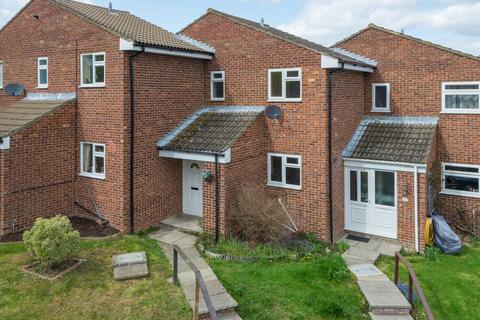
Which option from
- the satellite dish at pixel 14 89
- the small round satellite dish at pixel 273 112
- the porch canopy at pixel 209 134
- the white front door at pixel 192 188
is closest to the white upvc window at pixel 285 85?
the small round satellite dish at pixel 273 112

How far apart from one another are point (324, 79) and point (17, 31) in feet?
36.0

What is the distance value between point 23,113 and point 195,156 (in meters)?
5.61

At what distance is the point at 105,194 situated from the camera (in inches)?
494

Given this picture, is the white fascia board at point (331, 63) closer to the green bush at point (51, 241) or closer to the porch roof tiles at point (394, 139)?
the porch roof tiles at point (394, 139)

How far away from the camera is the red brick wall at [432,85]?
1276 centimetres

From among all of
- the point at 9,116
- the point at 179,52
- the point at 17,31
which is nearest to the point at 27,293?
the point at 9,116

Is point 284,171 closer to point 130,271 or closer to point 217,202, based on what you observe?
point 217,202

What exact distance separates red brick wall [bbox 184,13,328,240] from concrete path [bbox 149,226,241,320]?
3349 mm

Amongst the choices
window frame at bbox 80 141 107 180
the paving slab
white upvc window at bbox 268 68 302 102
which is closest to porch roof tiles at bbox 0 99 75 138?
window frame at bbox 80 141 107 180

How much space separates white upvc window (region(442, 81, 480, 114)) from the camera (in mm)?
12625

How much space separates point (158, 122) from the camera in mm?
12883

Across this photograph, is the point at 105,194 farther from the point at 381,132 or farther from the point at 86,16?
the point at 381,132

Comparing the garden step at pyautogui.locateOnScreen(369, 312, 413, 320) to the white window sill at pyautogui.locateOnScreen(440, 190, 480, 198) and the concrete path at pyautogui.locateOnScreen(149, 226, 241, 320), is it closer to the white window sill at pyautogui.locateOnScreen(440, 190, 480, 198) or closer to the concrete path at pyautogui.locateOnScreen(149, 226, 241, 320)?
the concrete path at pyautogui.locateOnScreen(149, 226, 241, 320)

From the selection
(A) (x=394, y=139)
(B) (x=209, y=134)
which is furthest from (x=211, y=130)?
(A) (x=394, y=139)
